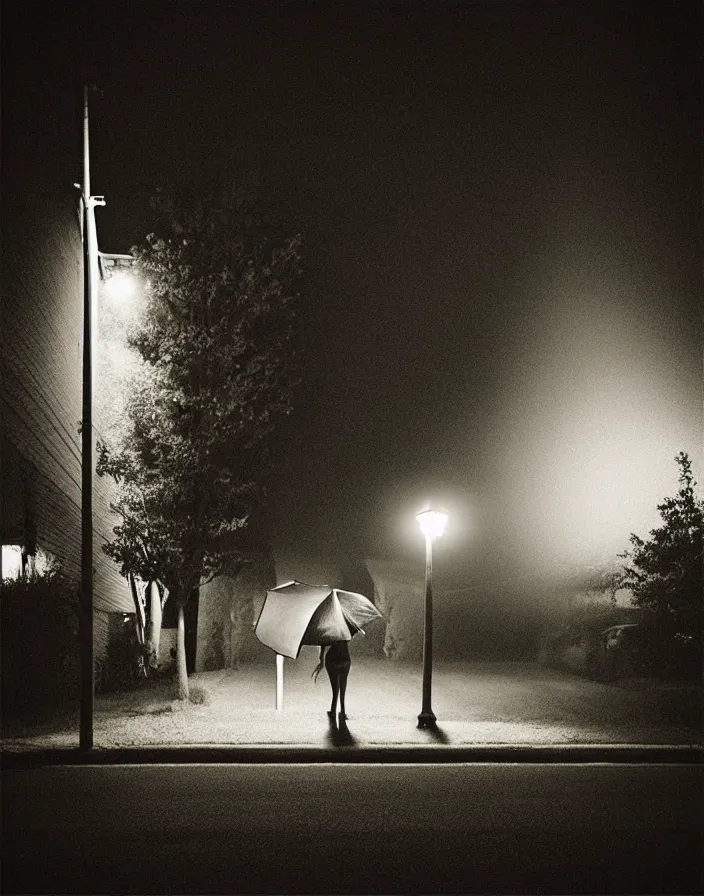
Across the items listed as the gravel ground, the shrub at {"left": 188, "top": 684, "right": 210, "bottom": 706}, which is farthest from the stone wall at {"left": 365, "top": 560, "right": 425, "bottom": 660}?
the shrub at {"left": 188, "top": 684, "right": 210, "bottom": 706}

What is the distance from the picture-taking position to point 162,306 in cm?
1418

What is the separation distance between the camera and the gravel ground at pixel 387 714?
10789 millimetres

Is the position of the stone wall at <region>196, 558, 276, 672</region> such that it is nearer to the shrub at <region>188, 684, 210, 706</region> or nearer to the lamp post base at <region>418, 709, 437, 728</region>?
the shrub at <region>188, 684, 210, 706</region>

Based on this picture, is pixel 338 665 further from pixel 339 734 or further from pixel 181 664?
pixel 181 664

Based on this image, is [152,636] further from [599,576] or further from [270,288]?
[599,576]

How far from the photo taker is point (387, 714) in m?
13.3

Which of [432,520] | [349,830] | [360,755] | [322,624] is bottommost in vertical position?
[360,755]

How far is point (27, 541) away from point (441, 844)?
36.2 ft

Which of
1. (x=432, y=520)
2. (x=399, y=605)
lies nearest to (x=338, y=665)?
(x=432, y=520)

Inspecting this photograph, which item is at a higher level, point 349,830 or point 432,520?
point 432,520

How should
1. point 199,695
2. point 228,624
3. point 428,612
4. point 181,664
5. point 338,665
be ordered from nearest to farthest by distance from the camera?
point 338,665 < point 428,612 < point 181,664 < point 199,695 < point 228,624

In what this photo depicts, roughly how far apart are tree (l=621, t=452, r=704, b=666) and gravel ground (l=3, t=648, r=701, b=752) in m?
1.28

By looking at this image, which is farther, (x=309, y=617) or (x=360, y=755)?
(x=309, y=617)

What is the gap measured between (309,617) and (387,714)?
2825 millimetres
